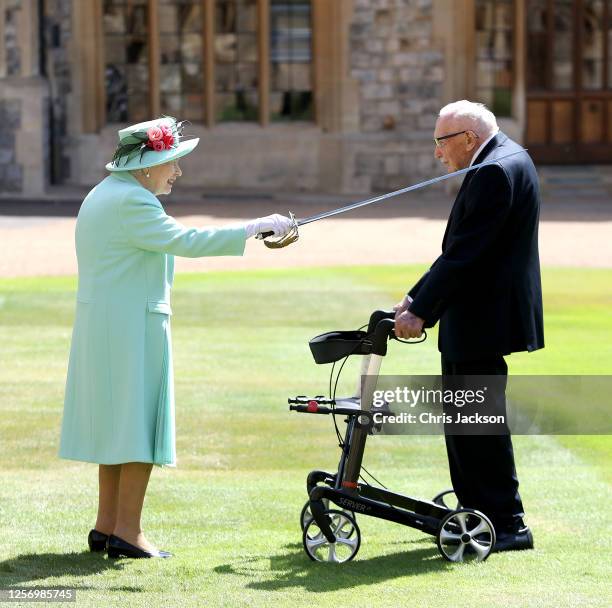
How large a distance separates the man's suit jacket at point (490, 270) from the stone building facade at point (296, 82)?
746 inches

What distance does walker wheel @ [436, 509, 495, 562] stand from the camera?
17.6ft

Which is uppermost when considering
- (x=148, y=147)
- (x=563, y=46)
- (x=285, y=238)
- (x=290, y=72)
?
(x=148, y=147)

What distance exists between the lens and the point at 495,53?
984 inches

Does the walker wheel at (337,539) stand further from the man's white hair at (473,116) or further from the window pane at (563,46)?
the window pane at (563,46)

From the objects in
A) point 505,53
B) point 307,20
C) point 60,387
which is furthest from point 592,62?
point 60,387

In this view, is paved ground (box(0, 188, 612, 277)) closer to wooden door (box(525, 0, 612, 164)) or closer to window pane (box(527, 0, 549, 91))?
wooden door (box(525, 0, 612, 164))

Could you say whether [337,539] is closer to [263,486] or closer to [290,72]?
[263,486]

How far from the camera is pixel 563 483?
6.83 metres

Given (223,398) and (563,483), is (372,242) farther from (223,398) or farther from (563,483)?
(563,483)

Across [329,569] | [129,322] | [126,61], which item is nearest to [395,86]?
[126,61]

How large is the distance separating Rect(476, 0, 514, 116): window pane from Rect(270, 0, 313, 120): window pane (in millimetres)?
2760

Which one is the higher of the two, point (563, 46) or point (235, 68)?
point (563, 46)

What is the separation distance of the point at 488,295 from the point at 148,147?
1310mm

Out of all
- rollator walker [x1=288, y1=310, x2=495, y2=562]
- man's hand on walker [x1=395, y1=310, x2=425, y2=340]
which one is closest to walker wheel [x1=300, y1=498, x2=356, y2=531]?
rollator walker [x1=288, y1=310, x2=495, y2=562]
